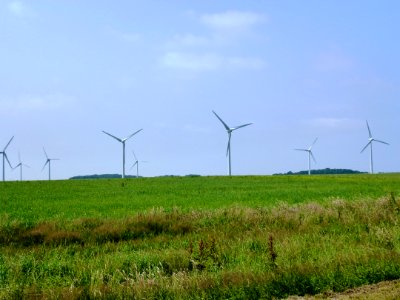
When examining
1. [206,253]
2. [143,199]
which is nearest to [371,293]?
[206,253]

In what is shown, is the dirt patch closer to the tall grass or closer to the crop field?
the crop field

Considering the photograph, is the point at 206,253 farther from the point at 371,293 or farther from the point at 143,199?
the point at 143,199

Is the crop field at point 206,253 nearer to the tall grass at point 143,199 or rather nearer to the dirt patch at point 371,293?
the dirt patch at point 371,293

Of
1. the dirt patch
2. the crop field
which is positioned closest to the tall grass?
the crop field

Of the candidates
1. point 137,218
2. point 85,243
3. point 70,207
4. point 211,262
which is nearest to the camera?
point 211,262

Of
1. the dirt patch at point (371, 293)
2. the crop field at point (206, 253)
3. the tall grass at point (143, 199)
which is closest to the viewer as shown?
the dirt patch at point (371, 293)

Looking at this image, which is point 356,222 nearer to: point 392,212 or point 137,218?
point 392,212

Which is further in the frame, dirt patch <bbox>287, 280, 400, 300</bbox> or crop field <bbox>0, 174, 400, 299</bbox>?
crop field <bbox>0, 174, 400, 299</bbox>

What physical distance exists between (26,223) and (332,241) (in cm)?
1119

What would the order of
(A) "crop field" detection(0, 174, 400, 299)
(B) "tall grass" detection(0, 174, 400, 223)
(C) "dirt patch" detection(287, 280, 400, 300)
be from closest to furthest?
(C) "dirt patch" detection(287, 280, 400, 300)
(A) "crop field" detection(0, 174, 400, 299)
(B) "tall grass" detection(0, 174, 400, 223)

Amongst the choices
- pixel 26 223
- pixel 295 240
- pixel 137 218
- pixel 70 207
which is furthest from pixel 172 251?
pixel 70 207

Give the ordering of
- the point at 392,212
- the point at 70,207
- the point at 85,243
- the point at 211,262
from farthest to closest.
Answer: the point at 70,207 → the point at 392,212 → the point at 85,243 → the point at 211,262

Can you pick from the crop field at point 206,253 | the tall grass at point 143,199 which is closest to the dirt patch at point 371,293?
the crop field at point 206,253

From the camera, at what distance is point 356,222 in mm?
16375
